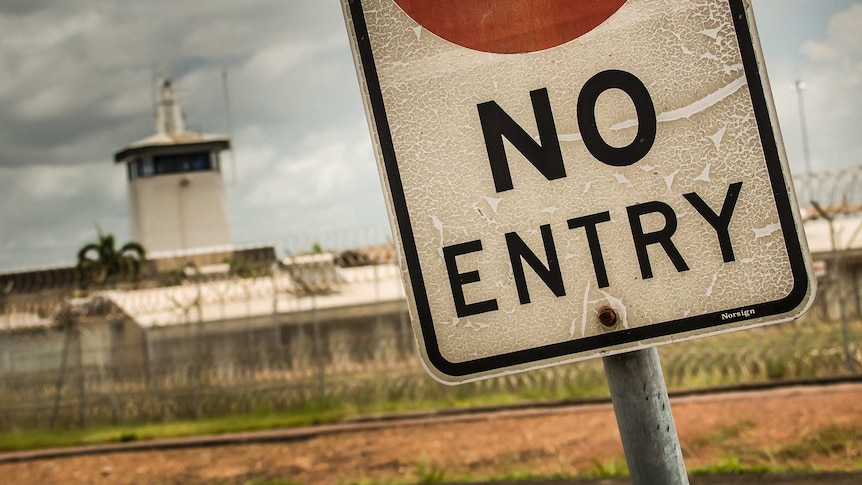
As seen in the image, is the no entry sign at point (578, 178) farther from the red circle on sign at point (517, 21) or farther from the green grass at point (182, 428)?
the green grass at point (182, 428)

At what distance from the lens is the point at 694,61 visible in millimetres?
960

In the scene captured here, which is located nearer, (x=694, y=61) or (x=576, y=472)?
(x=694, y=61)

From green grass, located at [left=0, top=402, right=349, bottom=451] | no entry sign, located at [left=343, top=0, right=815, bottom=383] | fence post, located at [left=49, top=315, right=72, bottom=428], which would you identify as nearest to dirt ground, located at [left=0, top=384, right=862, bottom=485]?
green grass, located at [left=0, top=402, right=349, bottom=451]

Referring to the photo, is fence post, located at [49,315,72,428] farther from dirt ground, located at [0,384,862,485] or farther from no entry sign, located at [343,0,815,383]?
no entry sign, located at [343,0,815,383]

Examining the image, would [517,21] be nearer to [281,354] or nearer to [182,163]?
[281,354]

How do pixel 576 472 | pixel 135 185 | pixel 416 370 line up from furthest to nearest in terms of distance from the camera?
pixel 135 185
pixel 416 370
pixel 576 472

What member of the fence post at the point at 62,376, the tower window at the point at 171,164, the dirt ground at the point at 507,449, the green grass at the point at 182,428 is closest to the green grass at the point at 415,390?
the green grass at the point at 182,428

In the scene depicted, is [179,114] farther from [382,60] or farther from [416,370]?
[382,60]

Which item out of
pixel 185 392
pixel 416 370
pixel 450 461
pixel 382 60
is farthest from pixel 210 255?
pixel 382 60

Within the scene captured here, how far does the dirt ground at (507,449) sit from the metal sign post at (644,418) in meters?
5.50

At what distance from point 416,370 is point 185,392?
4.15 m

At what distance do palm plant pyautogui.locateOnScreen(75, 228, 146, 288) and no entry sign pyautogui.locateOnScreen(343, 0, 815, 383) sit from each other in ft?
121

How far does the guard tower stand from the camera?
45.7 meters

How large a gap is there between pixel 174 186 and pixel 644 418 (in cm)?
4691
